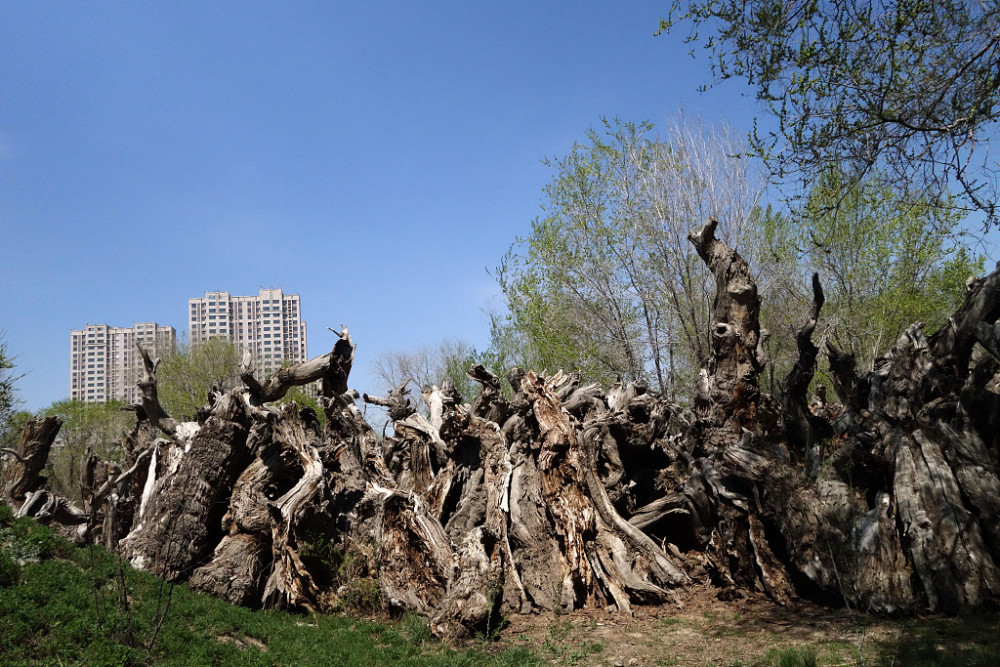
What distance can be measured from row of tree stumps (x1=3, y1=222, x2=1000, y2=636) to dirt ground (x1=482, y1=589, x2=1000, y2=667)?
27 cm

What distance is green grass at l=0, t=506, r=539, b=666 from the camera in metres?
5.43

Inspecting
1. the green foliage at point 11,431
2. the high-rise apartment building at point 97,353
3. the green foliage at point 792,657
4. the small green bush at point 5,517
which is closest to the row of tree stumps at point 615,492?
the small green bush at point 5,517

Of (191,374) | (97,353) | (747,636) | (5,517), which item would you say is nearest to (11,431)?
(191,374)

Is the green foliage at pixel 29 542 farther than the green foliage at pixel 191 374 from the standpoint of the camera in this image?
No

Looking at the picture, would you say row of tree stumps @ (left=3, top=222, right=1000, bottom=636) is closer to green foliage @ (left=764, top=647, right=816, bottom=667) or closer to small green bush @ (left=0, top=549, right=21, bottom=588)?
small green bush @ (left=0, top=549, right=21, bottom=588)

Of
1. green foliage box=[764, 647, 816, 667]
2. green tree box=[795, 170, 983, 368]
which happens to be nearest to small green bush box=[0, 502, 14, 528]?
green foliage box=[764, 647, 816, 667]

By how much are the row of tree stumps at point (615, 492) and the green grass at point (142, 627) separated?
0.56m

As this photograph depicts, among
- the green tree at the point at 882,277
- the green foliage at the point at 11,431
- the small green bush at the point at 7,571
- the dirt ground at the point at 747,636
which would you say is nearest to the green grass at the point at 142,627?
the small green bush at the point at 7,571

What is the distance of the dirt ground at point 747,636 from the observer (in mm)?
5539

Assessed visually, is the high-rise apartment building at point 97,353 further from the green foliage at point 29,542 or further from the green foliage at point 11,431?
the green foliage at point 29,542

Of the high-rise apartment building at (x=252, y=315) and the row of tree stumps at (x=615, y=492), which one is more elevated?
the high-rise apartment building at (x=252, y=315)

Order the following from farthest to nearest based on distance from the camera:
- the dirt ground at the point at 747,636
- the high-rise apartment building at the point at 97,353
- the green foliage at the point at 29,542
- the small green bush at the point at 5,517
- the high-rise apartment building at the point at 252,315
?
1. the high-rise apartment building at the point at 252,315
2. the high-rise apartment building at the point at 97,353
3. the small green bush at the point at 5,517
4. the green foliage at the point at 29,542
5. the dirt ground at the point at 747,636

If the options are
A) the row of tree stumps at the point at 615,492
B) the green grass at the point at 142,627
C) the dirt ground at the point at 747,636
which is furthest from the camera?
the row of tree stumps at the point at 615,492

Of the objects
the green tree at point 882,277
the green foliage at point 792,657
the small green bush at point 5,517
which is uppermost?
the green tree at point 882,277
